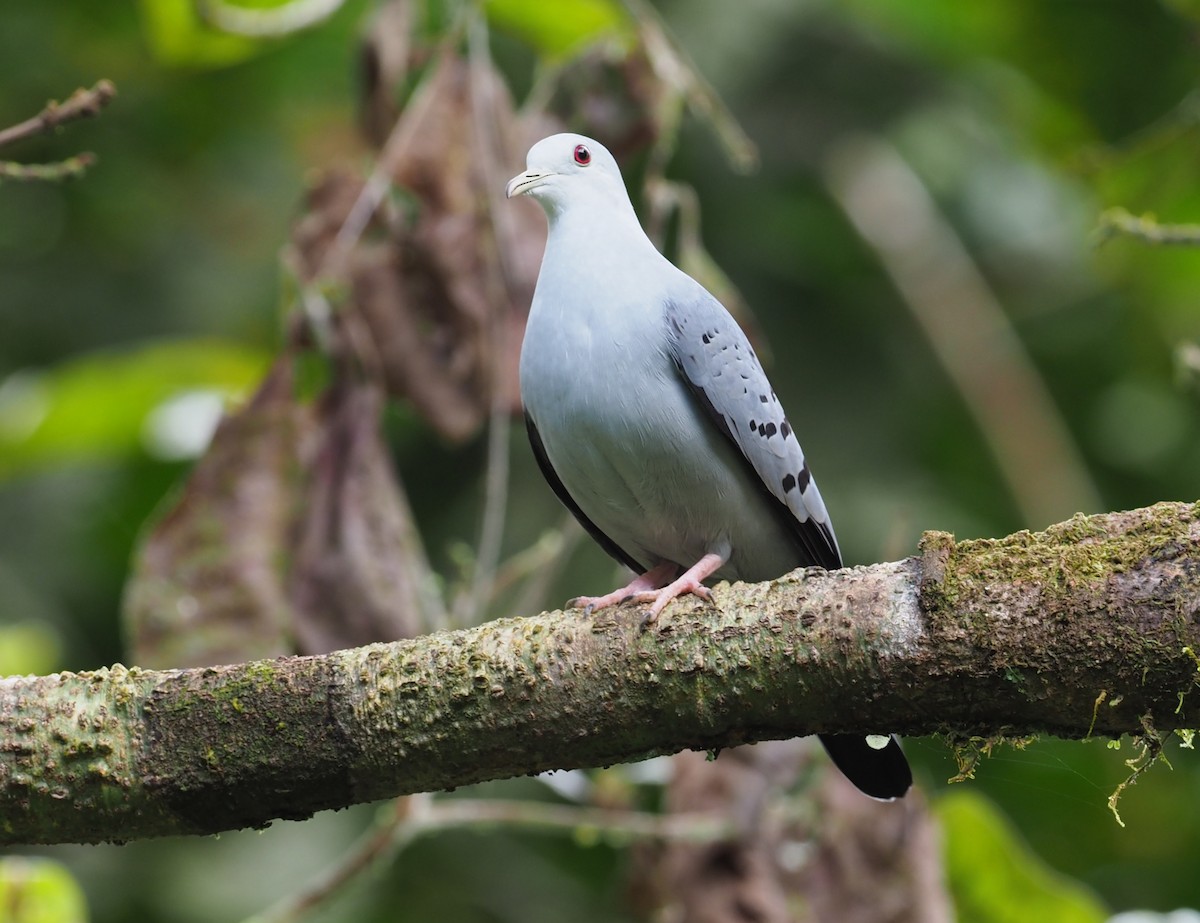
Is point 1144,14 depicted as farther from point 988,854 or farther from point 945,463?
point 988,854

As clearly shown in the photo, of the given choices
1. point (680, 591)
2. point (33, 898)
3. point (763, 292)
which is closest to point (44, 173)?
point (680, 591)

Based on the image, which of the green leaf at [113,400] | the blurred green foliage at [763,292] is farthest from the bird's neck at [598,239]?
the blurred green foliage at [763,292]

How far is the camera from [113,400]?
717 centimetres

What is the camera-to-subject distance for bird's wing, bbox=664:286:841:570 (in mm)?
4309

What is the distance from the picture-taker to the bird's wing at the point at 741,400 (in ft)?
14.1

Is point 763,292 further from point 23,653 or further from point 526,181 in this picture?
point 23,653

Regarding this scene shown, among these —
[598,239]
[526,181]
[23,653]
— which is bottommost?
[23,653]

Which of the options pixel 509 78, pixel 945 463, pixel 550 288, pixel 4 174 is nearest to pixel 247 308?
pixel 509 78

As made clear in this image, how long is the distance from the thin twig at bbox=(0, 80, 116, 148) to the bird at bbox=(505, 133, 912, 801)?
1428 mm

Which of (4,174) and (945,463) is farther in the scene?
(945,463)

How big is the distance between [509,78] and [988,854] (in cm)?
681

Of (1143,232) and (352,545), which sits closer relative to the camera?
(1143,232)

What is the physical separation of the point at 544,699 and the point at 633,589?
3.70ft

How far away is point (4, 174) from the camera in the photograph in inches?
133
